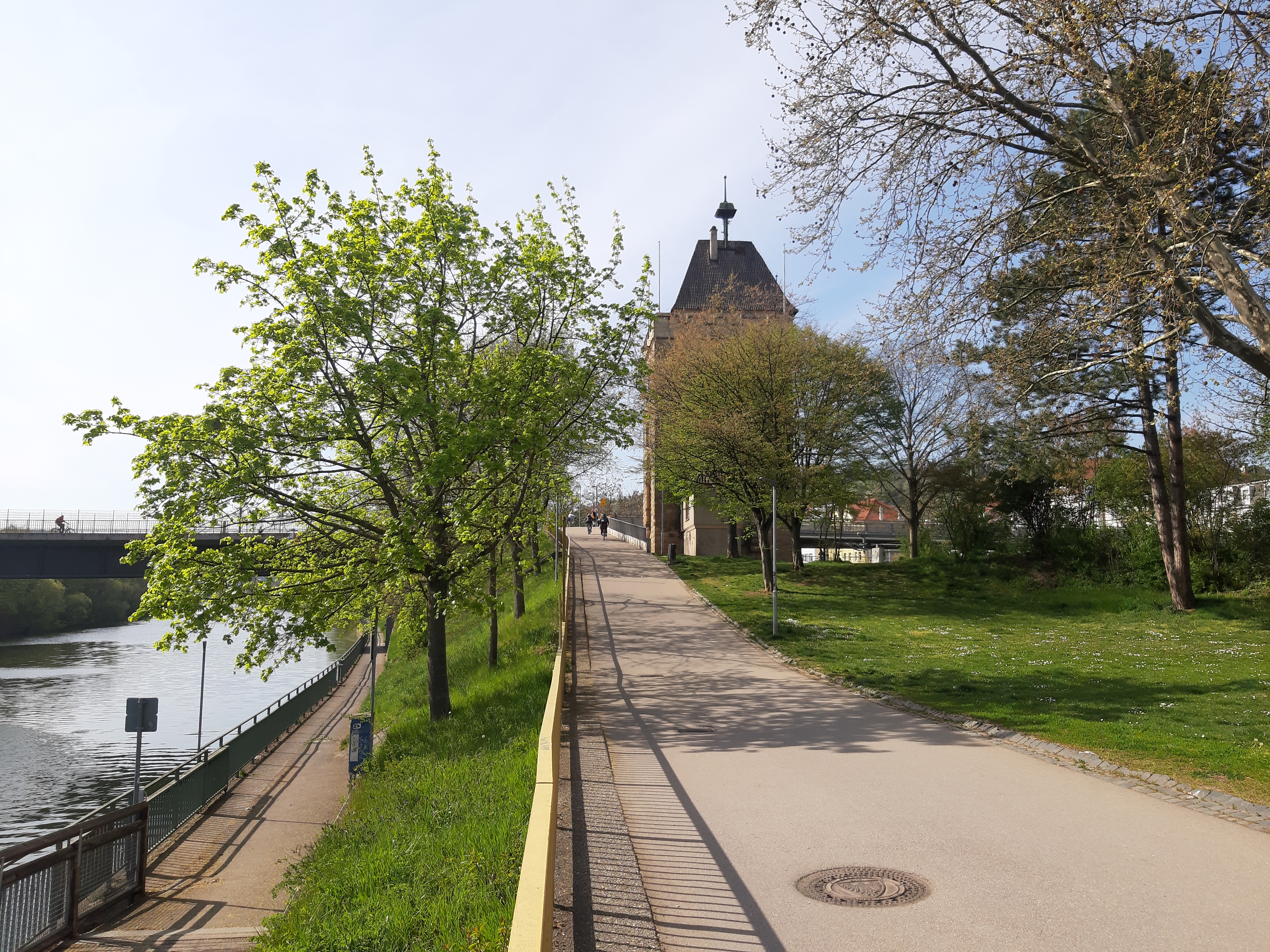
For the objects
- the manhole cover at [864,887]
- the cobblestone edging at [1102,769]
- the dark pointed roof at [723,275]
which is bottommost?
the cobblestone edging at [1102,769]

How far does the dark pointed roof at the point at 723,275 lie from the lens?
164ft

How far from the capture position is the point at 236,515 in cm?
1573

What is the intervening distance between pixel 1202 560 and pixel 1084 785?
79.3 feet

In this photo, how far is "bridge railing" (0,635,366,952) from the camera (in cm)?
1202

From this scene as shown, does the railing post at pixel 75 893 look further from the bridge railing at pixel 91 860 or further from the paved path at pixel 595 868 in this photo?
the paved path at pixel 595 868

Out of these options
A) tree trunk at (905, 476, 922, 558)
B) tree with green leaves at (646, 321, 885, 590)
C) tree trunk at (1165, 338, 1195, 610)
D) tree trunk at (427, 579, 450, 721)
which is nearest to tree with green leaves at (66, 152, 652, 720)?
tree trunk at (427, 579, 450, 721)

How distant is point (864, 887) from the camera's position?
6.27m

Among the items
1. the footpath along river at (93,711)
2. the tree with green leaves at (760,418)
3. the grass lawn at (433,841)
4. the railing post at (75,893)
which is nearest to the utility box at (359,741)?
the grass lawn at (433,841)

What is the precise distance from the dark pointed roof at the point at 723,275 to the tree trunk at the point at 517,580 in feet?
73.7

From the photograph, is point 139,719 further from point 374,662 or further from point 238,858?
point 374,662

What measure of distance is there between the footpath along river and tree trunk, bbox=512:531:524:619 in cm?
429

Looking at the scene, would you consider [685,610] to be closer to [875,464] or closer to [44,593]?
[875,464]

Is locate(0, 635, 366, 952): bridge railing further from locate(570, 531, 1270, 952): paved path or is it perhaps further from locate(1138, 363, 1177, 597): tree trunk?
locate(1138, 363, 1177, 597): tree trunk

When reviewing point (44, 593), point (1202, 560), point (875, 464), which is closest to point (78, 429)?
point (1202, 560)
